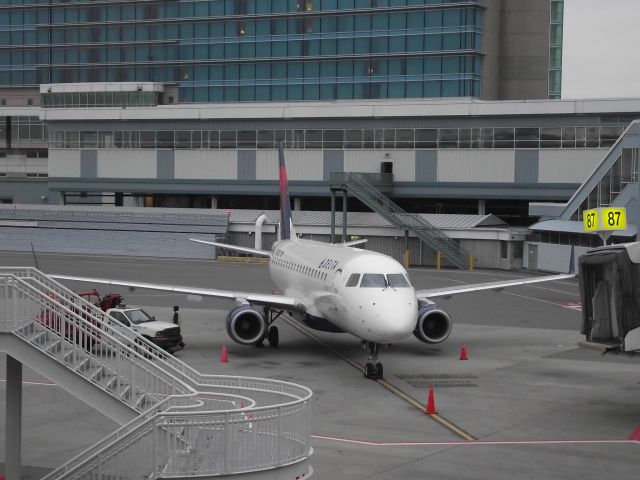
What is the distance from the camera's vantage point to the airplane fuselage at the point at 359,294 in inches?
1278

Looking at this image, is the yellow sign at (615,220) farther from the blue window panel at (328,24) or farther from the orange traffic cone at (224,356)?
the blue window panel at (328,24)

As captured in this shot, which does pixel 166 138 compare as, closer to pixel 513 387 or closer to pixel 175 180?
pixel 175 180

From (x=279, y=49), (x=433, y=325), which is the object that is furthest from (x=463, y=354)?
(x=279, y=49)

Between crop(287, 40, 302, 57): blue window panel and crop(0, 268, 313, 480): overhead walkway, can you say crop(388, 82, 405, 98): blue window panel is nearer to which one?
crop(287, 40, 302, 57): blue window panel

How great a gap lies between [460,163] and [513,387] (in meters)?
53.2

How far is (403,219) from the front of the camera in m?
85.1

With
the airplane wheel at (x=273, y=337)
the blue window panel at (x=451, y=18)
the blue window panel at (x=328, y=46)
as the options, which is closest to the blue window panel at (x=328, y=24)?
the blue window panel at (x=328, y=46)

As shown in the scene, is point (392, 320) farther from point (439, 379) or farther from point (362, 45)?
point (362, 45)

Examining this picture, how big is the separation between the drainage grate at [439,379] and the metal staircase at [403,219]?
1781 inches

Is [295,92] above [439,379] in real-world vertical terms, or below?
above

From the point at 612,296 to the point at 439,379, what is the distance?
724 centimetres

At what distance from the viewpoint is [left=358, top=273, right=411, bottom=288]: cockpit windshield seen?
3394 centimetres

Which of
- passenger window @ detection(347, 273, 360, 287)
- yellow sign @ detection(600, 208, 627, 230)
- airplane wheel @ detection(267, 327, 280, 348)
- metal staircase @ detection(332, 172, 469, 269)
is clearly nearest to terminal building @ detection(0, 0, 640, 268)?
metal staircase @ detection(332, 172, 469, 269)

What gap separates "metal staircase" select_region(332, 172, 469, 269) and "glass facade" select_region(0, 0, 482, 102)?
29.0 meters
